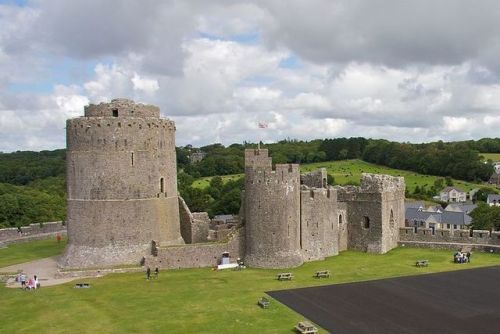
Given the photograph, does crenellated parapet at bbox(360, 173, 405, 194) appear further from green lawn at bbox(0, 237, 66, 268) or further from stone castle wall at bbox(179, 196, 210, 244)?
green lawn at bbox(0, 237, 66, 268)

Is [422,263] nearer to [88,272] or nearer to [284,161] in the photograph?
[88,272]

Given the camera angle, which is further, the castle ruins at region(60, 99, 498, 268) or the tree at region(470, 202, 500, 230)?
the tree at region(470, 202, 500, 230)

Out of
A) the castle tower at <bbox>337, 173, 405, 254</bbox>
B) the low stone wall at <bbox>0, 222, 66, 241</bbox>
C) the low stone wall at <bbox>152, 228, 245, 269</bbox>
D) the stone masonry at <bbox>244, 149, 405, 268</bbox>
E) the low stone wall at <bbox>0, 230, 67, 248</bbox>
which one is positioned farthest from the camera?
the low stone wall at <bbox>0, 222, 66, 241</bbox>

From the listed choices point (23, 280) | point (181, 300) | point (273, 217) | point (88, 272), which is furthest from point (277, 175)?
point (23, 280)

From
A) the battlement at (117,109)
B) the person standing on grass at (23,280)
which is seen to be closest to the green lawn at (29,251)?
the person standing on grass at (23,280)

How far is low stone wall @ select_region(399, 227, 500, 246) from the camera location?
37.0m

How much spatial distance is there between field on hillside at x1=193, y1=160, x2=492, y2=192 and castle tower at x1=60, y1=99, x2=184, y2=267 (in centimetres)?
6521

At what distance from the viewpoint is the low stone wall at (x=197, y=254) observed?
33.1 meters

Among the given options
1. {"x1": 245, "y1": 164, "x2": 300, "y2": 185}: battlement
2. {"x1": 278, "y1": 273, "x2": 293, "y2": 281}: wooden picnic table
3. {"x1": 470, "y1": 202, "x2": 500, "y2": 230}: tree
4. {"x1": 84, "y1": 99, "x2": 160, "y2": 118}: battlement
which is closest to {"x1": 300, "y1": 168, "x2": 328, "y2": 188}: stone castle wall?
{"x1": 245, "y1": 164, "x2": 300, "y2": 185}: battlement

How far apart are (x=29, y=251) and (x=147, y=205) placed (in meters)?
13.5

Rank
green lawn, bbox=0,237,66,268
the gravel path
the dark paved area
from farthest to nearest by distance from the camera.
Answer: green lawn, bbox=0,237,66,268 → the gravel path → the dark paved area

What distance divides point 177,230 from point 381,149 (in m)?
103

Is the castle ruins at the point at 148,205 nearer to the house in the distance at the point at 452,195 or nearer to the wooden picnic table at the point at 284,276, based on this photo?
the wooden picnic table at the point at 284,276

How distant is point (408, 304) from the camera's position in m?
24.6
